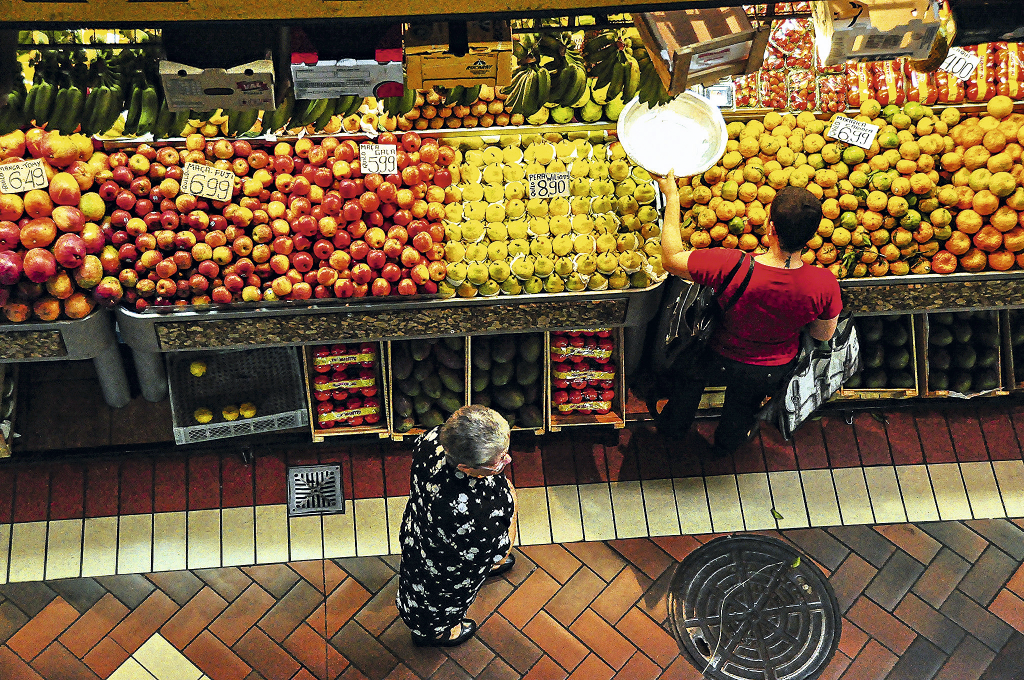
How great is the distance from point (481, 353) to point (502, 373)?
Result: 143mm

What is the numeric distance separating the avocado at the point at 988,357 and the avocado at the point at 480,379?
2546 millimetres

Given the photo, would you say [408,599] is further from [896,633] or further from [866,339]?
[866,339]

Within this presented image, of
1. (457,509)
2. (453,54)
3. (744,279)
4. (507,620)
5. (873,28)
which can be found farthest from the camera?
(507,620)

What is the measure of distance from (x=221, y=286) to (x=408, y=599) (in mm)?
1553

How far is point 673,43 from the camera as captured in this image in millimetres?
2941

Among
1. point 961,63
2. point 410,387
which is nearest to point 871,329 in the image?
point 961,63

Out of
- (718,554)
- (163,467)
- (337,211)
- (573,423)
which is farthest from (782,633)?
(163,467)

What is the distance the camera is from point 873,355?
4.90 metres

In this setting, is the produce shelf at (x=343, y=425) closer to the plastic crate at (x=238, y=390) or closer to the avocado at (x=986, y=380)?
the plastic crate at (x=238, y=390)

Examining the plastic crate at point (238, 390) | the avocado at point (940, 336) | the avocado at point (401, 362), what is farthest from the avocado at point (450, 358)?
the avocado at point (940, 336)

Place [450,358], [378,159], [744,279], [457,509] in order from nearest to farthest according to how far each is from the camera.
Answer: [457,509] → [744,279] → [378,159] → [450,358]

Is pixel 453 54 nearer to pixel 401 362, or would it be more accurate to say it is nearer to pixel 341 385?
pixel 401 362

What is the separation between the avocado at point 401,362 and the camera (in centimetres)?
465

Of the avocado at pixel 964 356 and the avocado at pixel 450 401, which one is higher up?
the avocado at pixel 964 356
